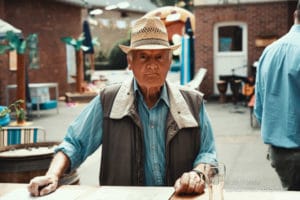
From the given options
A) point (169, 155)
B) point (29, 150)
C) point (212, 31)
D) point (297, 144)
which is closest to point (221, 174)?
point (169, 155)

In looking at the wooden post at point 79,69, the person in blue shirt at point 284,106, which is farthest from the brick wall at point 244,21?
the person in blue shirt at point 284,106

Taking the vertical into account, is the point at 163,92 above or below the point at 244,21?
below

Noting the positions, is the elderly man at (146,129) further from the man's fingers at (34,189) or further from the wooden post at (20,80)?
the wooden post at (20,80)

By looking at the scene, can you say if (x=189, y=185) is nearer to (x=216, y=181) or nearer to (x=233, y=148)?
(x=216, y=181)

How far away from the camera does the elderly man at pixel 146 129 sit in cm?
279

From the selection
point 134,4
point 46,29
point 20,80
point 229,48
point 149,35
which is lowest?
point 20,80

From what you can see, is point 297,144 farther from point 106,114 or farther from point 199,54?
point 199,54

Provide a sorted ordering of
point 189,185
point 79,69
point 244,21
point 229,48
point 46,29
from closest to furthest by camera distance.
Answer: point 189,185
point 244,21
point 79,69
point 229,48
point 46,29

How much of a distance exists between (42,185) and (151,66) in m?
0.82

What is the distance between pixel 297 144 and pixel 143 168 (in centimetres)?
119

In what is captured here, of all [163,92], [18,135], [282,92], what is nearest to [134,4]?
[18,135]

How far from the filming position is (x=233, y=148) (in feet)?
31.5

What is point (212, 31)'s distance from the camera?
62.2 feet

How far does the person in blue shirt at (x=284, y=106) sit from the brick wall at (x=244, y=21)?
15133 mm
